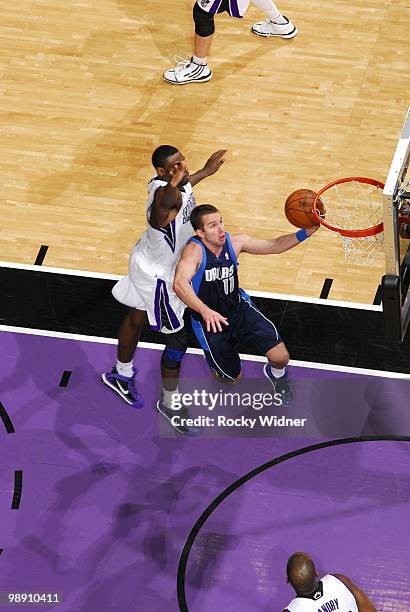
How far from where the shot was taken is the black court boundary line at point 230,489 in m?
8.20

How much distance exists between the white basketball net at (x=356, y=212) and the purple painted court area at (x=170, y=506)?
1.03 metres

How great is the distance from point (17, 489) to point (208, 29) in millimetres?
4352

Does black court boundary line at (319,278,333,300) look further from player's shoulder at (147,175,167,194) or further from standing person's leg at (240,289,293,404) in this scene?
player's shoulder at (147,175,167,194)

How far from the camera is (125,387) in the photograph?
30.0ft

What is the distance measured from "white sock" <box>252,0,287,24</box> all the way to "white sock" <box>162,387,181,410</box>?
3.82 m

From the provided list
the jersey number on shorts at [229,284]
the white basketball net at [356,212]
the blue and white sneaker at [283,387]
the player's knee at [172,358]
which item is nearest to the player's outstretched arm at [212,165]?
the jersey number on shorts at [229,284]

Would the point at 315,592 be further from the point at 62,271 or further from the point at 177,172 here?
the point at 62,271

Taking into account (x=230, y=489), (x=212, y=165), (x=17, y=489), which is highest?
(x=212, y=165)

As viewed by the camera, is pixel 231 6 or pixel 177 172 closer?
pixel 177 172

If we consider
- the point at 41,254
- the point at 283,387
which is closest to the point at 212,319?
the point at 283,387

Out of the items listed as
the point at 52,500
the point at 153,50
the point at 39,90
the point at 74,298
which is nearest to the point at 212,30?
the point at 153,50

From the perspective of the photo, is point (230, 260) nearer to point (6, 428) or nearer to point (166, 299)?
point (166, 299)

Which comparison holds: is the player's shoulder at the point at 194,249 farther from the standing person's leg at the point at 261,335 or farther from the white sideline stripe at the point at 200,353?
the white sideline stripe at the point at 200,353

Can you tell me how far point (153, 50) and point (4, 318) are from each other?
315cm
